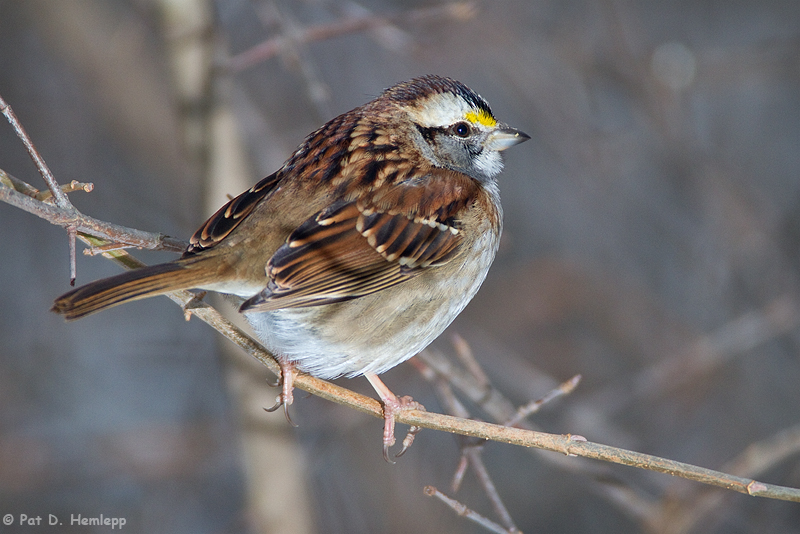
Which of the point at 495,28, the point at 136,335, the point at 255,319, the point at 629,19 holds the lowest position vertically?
the point at 255,319

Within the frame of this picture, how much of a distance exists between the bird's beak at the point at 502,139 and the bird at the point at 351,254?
0.21 metres

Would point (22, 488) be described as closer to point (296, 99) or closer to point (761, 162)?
point (296, 99)

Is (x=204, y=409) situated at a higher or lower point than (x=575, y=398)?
higher

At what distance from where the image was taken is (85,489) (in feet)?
15.8

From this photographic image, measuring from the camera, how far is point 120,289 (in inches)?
76.9

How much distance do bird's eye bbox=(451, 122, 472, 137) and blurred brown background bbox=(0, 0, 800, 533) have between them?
3.68ft

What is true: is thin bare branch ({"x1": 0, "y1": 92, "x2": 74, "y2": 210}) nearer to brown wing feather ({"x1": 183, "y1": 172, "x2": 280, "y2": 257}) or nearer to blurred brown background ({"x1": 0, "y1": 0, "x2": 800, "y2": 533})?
brown wing feather ({"x1": 183, "y1": 172, "x2": 280, "y2": 257})

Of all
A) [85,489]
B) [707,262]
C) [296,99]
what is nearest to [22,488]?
[85,489]

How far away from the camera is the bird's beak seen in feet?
9.51

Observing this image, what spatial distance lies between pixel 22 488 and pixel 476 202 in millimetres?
3465

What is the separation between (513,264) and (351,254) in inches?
130

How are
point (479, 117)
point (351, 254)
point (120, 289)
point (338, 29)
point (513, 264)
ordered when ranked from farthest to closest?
point (513, 264), point (338, 29), point (479, 117), point (351, 254), point (120, 289)

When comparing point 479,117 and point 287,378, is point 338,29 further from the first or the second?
point 287,378

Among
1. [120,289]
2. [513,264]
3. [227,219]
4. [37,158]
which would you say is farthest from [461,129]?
[513,264]
